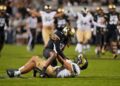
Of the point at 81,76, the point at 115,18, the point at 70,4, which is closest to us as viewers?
the point at 81,76

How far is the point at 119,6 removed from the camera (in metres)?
37.9

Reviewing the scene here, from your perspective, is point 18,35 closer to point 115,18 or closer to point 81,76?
point 115,18

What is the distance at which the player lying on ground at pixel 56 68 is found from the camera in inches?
549

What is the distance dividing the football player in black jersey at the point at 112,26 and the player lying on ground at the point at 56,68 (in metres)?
10.2

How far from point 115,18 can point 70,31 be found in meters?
10.3

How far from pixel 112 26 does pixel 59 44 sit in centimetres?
1098

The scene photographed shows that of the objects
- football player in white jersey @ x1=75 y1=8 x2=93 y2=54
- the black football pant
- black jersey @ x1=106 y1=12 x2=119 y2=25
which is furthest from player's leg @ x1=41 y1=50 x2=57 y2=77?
the black football pant

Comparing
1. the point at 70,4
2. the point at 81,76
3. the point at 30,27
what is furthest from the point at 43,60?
the point at 70,4

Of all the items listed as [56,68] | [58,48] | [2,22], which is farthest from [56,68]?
[2,22]

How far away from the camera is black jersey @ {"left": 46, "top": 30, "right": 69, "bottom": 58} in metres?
14.0

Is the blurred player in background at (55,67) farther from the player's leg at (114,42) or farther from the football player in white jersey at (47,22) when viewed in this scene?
the football player in white jersey at (47,22)

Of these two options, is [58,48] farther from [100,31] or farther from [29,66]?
[100,31]

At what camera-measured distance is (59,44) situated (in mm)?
14180

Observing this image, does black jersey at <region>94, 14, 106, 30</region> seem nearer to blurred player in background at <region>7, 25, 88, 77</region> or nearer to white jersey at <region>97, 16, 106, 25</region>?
white jersey at <region>97, 16, 106, 25</region>
